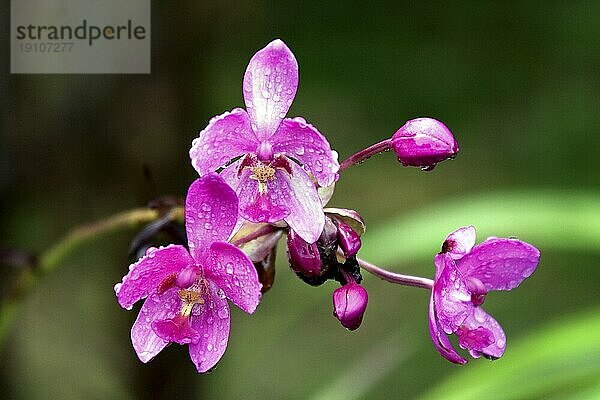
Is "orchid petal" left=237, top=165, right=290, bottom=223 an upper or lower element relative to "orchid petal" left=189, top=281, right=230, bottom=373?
upper

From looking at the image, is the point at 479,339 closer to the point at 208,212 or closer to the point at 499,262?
the point at 499,262

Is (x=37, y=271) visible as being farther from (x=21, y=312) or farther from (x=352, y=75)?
(x=352, y=75)

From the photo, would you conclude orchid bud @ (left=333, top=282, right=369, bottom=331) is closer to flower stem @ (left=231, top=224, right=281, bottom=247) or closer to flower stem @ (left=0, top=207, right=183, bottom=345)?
flower stem @ (left=231, top=224, right=281, bottom=247)

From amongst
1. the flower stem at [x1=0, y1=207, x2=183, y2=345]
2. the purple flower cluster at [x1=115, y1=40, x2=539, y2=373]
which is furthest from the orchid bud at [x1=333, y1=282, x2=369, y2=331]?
the flower stem at [x1=0, y1=207, x2=183, y2=345]

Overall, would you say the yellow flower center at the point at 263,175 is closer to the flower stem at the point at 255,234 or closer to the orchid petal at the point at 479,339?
the flower stem at the point at 255,234

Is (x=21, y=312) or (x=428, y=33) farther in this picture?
(x=428, y=33)

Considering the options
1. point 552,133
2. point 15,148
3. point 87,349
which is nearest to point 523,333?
point 552,133
